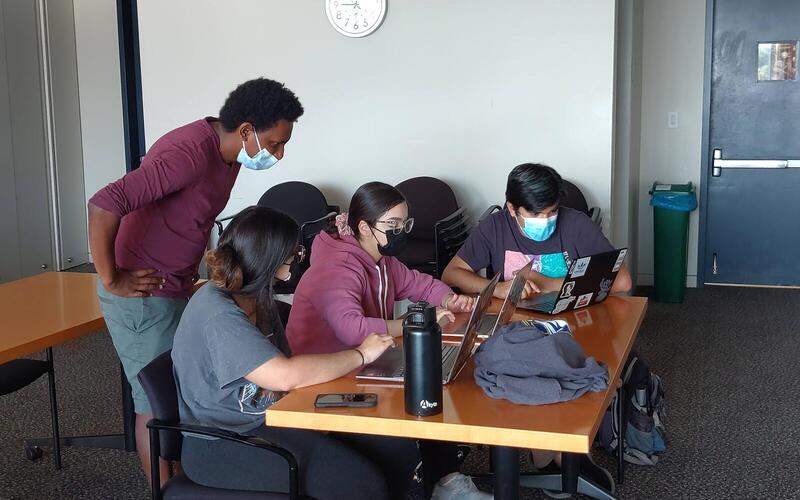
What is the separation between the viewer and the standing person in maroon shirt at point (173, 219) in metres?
2.68

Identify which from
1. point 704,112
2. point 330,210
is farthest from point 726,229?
point 330,210

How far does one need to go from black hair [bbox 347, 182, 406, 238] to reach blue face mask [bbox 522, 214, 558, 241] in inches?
25.2

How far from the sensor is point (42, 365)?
3.32 metres

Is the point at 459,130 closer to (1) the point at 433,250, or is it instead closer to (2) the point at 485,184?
(2) the point at 485,184

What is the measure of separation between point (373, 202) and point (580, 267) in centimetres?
68

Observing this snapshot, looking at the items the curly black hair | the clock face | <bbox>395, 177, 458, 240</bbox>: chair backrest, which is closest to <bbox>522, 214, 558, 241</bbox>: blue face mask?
the curly black hair

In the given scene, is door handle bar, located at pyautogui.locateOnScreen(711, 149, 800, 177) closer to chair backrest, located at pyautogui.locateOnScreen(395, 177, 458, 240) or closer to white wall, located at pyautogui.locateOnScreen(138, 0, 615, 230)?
white wall, located at pyautogui.locateOnScreen(138, 0, 615, 230)

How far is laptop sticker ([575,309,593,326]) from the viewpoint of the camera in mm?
2760

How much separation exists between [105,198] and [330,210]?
9.04 feet

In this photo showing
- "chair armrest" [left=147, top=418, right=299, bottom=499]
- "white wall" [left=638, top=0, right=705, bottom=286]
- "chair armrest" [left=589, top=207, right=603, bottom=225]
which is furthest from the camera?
"white wall" [left=638, top=0, right=705, bottom=286]

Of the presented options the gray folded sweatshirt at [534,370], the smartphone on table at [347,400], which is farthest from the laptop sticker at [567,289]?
the smartphone on table at [347,400]

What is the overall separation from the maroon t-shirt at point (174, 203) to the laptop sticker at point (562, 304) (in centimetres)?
112

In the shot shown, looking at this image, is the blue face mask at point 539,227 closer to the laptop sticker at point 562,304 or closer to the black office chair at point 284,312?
the laptop sticker at point 562,304

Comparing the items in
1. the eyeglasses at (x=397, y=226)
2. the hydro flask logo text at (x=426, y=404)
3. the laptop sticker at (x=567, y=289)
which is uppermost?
the eyeglasses at (x=397, y=226)
